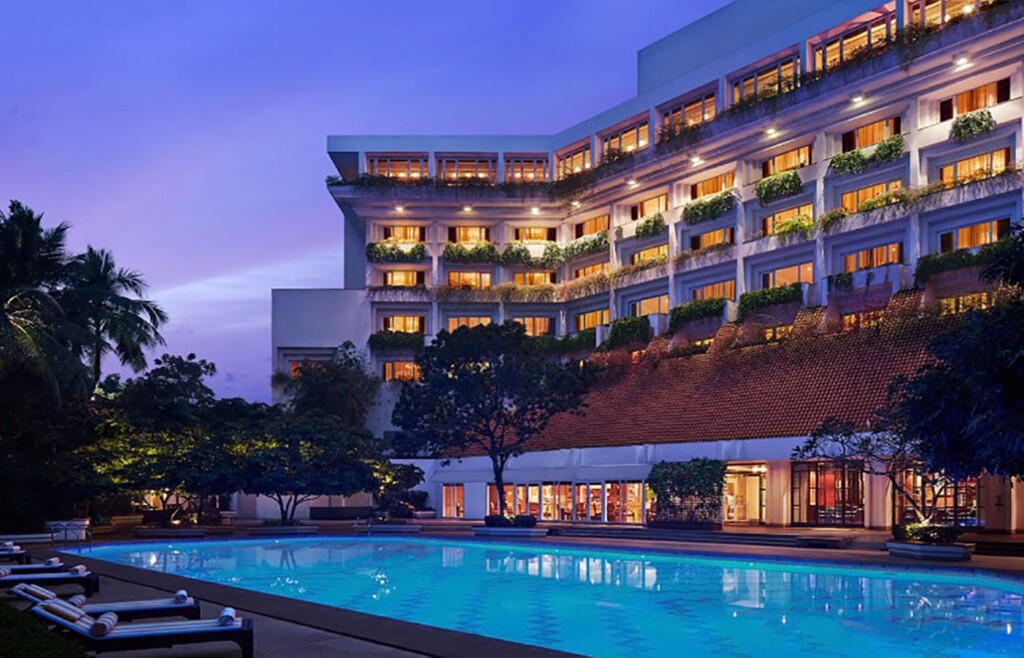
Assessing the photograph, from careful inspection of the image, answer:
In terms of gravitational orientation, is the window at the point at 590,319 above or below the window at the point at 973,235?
below

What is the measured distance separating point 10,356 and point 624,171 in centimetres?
2850

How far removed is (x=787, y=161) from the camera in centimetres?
4281

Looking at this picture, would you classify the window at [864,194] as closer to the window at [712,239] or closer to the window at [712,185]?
the window at [712,239]

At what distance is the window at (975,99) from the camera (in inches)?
1350

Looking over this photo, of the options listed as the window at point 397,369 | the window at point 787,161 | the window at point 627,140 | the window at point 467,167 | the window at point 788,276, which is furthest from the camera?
the window at point 467,167

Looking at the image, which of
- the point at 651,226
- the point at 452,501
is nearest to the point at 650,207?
the point at 651,226

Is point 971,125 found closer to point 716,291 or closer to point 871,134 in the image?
point 871,134

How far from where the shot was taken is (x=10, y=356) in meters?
29.3

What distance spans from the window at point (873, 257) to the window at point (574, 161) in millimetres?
18060

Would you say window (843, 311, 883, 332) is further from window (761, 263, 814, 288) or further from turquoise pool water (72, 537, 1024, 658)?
turquoise pool water (72, 537, 1024, 658)

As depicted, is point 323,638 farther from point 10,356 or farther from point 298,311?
point 298,311

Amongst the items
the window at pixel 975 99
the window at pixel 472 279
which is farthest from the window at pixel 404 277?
the window at pixel 975 99

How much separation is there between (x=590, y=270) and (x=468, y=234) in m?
7.61

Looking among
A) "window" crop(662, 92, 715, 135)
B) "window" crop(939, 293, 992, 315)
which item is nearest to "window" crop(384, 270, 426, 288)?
"window" crop(662, 92, 715, 135)
